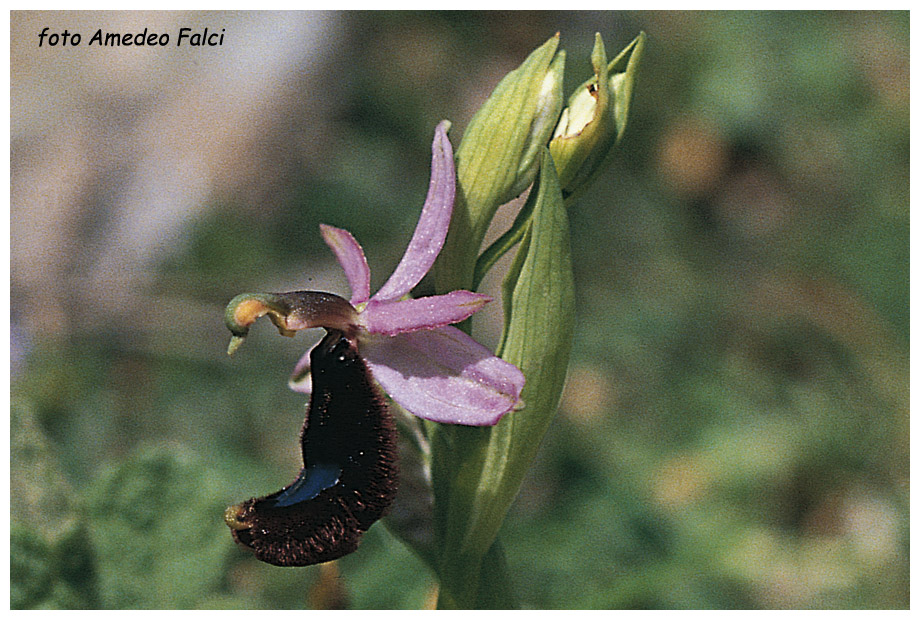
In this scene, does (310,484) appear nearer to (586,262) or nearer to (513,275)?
(513,275)

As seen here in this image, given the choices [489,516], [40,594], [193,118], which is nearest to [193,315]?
[193,118]

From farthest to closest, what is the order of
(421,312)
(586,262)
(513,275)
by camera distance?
(586,262)
(513,275)
(421,312)

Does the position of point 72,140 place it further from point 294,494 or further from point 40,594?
point 294,494

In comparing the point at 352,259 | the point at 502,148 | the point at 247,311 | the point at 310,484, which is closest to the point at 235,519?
the point at 310,484

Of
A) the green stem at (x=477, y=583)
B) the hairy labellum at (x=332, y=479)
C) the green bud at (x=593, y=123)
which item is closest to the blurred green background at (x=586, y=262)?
the green stem at (x=477, y=583)

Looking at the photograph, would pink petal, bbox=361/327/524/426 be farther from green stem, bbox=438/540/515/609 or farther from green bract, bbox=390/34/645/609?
green stem, bbox=438/540/515/609

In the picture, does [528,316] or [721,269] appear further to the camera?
[721,269]
